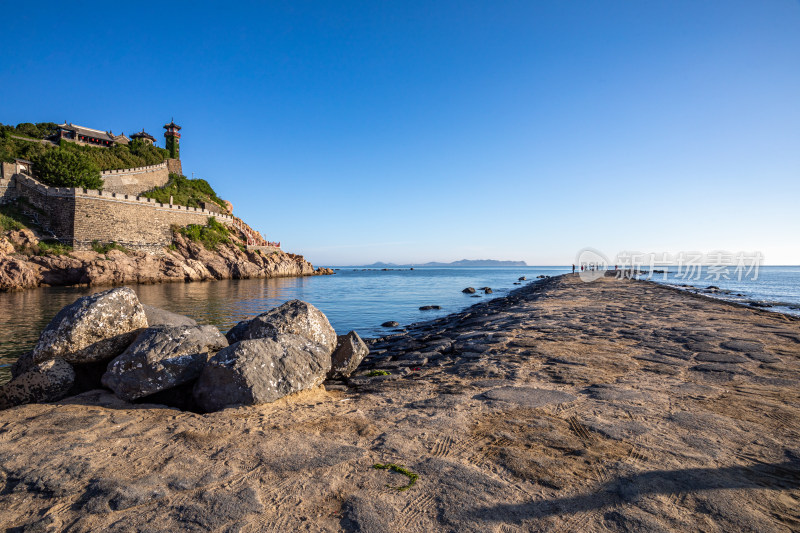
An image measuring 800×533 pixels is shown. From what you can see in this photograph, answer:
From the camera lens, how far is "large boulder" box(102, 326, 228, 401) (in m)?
4.57

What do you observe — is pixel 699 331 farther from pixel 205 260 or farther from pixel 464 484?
pixel 205 260

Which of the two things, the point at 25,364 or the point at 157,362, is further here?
the point at 25,364

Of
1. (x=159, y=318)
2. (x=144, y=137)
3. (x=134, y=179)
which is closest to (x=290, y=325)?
(x=159, y=318)

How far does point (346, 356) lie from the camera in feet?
21.6

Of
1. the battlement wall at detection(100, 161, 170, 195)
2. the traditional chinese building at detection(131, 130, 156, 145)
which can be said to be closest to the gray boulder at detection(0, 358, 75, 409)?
the battlement wall at detection(100, 161, 170, 195)

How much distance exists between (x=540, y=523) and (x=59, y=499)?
338 cm

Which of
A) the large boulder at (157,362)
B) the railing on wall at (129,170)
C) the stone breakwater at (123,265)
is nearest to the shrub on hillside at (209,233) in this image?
the stone breakwater at (123,265)

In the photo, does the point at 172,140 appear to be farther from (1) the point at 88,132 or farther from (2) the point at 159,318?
(2) the point at 159,318

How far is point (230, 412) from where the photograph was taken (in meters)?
4.23

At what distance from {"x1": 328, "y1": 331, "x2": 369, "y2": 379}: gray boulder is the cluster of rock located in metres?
1.00

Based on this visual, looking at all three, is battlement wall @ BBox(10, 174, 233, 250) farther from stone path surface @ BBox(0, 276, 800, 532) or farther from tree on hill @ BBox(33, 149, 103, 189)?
stone path surface @ BBox(0, 276, 800, 532)

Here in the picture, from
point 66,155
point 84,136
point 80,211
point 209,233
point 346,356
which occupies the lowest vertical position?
point 346,356

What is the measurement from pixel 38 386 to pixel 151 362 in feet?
4.95

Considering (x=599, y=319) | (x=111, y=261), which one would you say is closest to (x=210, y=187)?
(x=111, y=261)
